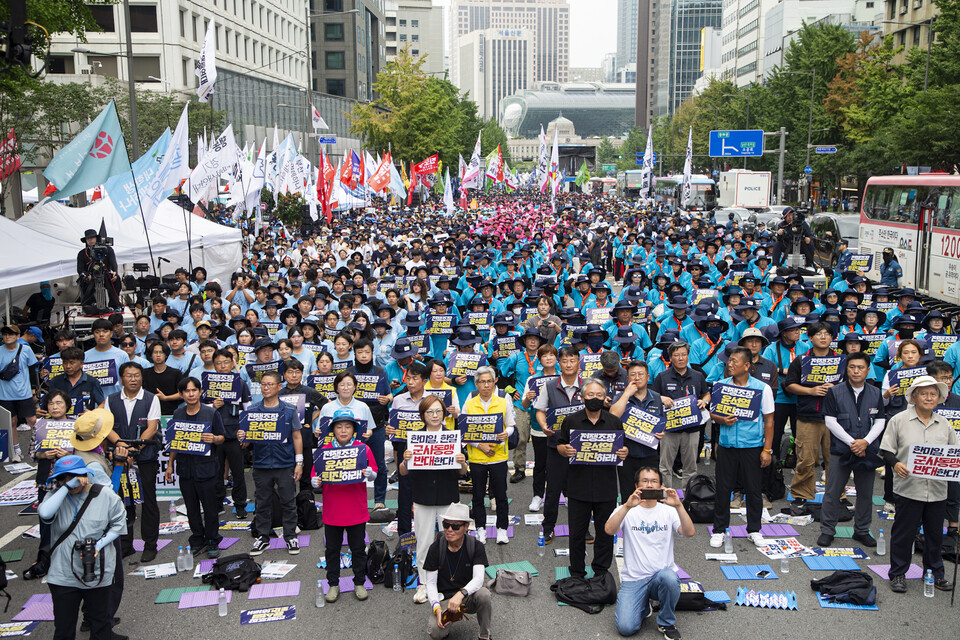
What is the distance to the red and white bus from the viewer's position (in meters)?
22.3

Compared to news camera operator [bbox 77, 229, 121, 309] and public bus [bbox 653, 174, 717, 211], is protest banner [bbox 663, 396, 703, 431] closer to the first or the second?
news camera operator [bbox 77, 229, 121, 309]

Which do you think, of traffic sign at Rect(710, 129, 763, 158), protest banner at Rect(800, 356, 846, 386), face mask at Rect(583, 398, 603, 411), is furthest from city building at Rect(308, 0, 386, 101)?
face mask at Rect(583, 398, 603, 411)

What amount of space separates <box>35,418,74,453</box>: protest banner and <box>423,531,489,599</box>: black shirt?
3700mm

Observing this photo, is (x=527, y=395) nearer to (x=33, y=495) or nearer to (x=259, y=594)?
(x=259, y=594)

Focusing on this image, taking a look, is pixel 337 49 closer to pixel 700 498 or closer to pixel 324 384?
pixel 324 384

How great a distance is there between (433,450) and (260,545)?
235cm

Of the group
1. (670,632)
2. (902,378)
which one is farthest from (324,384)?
(902,378)

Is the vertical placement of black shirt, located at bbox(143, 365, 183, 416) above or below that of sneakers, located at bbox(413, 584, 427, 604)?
above

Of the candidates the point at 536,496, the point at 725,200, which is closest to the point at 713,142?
the point at 725,200

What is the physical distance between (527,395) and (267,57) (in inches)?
2636

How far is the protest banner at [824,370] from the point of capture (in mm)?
9578

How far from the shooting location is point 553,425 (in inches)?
352

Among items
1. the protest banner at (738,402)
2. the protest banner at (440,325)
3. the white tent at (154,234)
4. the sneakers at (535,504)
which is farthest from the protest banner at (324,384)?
the white tent at (154,234)

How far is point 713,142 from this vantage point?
56.8 metres
